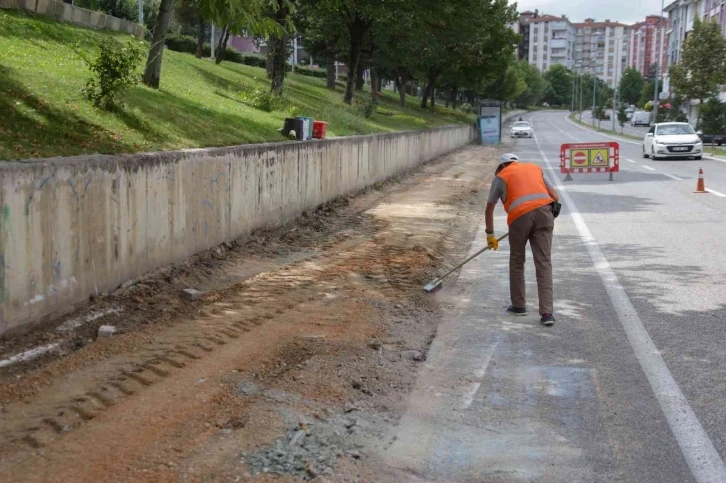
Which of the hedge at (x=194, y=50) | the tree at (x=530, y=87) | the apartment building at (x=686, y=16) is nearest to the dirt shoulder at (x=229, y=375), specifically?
the hedge at (x=194, y=50)

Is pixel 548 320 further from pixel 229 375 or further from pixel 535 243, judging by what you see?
pixel 229 375

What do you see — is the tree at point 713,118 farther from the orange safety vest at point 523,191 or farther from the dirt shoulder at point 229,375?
the orange safety vest at point 523,191

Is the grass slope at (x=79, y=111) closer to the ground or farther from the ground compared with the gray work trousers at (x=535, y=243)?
farther from the ground

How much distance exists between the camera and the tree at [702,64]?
54406 mm

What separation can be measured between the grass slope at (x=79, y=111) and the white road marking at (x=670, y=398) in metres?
5.78

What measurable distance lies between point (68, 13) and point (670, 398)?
20.0 m

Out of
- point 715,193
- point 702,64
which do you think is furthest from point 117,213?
point 702,64

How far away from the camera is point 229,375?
237 inches

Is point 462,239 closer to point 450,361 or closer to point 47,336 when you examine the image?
point 450,361

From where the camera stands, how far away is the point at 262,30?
1349cm

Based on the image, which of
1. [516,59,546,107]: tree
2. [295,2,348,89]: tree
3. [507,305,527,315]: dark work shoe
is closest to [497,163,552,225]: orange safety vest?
[507,305,527,315]: dark work shoe

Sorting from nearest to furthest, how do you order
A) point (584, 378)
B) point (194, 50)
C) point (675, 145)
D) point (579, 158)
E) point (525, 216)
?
point (584, 378)
point (525, 216)
point (579, 158)
point (675, 145)
point (194, 50)

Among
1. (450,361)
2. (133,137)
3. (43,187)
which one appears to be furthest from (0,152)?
(450,361)

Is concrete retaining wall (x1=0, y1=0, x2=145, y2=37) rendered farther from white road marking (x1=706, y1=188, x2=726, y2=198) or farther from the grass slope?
white road marking (x1=706, y1=188, x2=726, y2=198)
